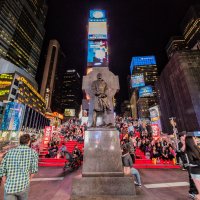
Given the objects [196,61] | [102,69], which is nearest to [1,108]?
[102,69]

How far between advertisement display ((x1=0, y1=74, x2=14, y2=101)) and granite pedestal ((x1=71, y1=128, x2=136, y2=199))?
59.9 m

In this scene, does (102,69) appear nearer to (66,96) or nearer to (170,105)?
(170,105)

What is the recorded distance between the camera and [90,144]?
4.96 metres

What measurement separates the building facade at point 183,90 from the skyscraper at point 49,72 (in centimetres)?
8687

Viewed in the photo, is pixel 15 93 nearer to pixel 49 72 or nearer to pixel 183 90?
pixel 49 72

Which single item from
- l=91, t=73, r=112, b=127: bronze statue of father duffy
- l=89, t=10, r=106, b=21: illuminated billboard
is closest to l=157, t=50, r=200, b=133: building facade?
l=89, t=10, r=106, b=21: illuminated billboard

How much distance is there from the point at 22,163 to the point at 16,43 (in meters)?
115

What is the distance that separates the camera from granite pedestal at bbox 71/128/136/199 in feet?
13.3

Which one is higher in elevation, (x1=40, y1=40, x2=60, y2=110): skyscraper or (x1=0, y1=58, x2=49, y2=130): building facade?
(x1=40, y1=40, x2=60, y2=110): skyscraper

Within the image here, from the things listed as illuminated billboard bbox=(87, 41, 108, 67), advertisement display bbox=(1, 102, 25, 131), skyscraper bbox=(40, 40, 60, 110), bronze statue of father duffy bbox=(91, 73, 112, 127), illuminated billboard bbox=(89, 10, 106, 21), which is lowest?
bronze statue of father duffy bbox=(91, 73, 112, 127)

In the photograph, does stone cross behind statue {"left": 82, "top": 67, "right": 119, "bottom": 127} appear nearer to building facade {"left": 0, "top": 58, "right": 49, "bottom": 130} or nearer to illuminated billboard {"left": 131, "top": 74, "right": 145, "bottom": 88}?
building facade {"left": 0, "top": 58, "right": 49, "bottom": 130}

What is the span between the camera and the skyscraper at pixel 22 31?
3315 inches

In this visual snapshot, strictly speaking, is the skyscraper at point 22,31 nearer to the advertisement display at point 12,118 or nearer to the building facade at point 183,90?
the advertisement display at point 12,118

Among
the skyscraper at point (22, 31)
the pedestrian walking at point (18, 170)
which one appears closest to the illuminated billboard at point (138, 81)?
the pedestrian walking at point (18, 170)
